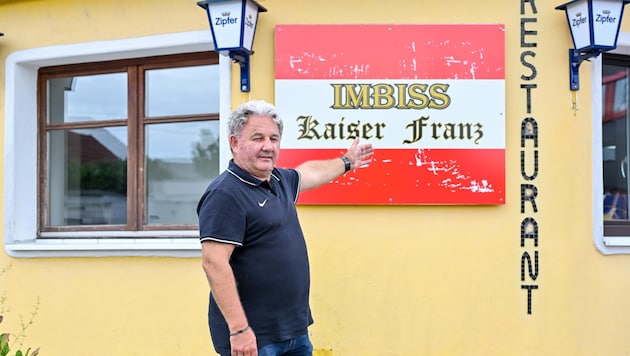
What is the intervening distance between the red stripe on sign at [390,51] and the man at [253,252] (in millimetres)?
1305

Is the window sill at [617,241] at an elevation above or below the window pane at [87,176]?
below

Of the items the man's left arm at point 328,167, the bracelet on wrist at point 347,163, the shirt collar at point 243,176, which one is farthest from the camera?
the bracelet on wrist at point 347,163

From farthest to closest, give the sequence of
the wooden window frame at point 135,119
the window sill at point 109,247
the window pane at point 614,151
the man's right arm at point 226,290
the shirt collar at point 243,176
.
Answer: the window pane at point 614,151 → the wooden window frame at point 135,119 → the window sill at point 109,247 → the shirt collar at point 243,176 → the man's right arm at point 226,290

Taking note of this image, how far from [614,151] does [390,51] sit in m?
2.14

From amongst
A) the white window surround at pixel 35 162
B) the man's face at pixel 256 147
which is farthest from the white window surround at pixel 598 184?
the white window surround at pixel 35 162

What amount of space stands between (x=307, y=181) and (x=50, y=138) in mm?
2716

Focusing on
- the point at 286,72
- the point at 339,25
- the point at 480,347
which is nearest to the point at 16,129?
the point at 286,72

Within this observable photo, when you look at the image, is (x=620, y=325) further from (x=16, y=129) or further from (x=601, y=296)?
(x=16, y=129)

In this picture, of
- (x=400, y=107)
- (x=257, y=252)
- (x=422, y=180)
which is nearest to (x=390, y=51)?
(x=400, y=107)

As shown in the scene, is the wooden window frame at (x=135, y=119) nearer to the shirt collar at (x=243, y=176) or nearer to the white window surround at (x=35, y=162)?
the white window surround at (x=35, y=162)

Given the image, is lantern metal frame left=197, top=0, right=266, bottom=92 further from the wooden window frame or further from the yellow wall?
the wooden window frame

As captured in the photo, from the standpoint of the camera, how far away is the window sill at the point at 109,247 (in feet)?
14.2

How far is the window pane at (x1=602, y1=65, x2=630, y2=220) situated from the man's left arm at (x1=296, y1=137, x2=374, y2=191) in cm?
217

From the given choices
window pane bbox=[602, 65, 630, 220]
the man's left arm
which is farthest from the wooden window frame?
window pane bbox=[602, 65, 630, 220]
